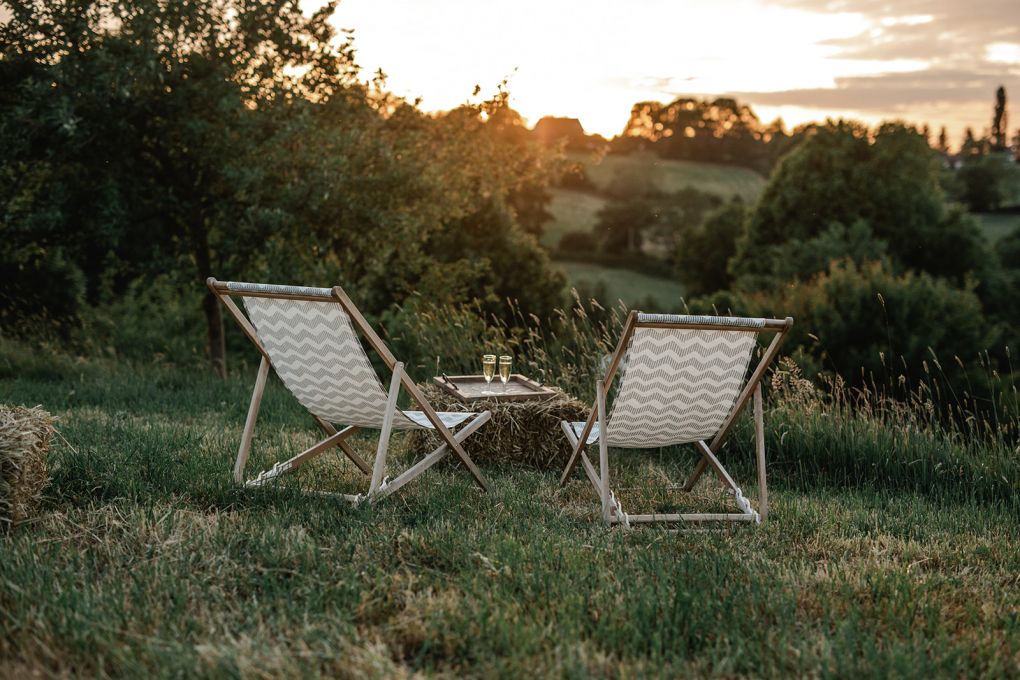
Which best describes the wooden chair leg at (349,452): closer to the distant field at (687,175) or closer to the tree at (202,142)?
the tree at (202,142)

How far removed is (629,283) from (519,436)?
32576 mm

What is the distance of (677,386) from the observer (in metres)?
3.98

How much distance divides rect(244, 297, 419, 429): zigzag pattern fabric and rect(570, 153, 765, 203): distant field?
3629 cm

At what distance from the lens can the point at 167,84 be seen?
846 cm

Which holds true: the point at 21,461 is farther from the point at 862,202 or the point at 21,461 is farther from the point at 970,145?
the point at 970,145

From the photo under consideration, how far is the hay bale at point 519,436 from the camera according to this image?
5.09m

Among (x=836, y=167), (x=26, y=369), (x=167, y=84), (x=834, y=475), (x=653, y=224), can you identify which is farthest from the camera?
(x=653, y=224)

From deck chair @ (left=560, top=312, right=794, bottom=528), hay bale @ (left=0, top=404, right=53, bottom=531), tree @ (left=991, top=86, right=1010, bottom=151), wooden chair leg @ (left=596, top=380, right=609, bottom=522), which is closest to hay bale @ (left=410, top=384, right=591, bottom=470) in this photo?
deck chair @ (left=560, top=312, right=794, bottom=528)

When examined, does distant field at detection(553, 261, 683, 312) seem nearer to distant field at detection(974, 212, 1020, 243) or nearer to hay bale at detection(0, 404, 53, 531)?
distant field at detection(974, 212, 1020, 243)

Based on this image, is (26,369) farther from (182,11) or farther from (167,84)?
(182,11)

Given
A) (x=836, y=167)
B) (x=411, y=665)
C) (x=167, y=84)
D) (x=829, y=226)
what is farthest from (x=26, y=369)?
(x=836, y=167)

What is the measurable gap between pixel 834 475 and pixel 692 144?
131ft

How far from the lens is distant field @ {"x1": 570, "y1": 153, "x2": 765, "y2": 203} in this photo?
40.6 metres

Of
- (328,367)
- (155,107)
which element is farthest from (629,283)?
(328,367)
